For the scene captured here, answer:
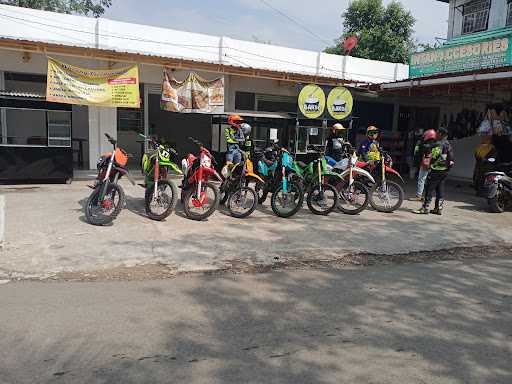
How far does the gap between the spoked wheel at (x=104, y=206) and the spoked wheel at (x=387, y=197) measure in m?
4.95

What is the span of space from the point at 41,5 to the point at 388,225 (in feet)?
81.3

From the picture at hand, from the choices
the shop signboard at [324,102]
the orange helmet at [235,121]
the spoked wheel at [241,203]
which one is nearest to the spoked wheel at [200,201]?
the spoked wheel at [241,203]

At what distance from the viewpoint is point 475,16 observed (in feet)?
62.1

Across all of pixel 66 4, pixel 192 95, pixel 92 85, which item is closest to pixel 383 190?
pixel 192 95

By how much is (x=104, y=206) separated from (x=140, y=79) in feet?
21.5

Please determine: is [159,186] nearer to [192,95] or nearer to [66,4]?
[192,95]

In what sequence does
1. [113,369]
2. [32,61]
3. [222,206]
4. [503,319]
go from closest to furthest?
[113,369] → [503,319] → [222,206] → [32,61]

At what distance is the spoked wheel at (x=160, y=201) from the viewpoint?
729cm

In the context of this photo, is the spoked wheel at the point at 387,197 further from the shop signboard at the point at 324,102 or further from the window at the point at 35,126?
the window at the point at 35,126

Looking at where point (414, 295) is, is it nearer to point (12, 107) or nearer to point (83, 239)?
point (83, 239)

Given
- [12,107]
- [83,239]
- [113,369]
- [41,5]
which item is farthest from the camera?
[41,5]

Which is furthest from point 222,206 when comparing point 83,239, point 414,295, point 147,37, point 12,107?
point 147,37

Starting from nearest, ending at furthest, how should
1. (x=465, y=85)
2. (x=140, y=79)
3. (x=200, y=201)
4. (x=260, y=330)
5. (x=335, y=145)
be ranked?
(x=260, y=330)
(x=200, y=201)
(x=335, y=145)
(x=465, y=85)
(x=140, y=79)

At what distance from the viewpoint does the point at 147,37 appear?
12.4 m
